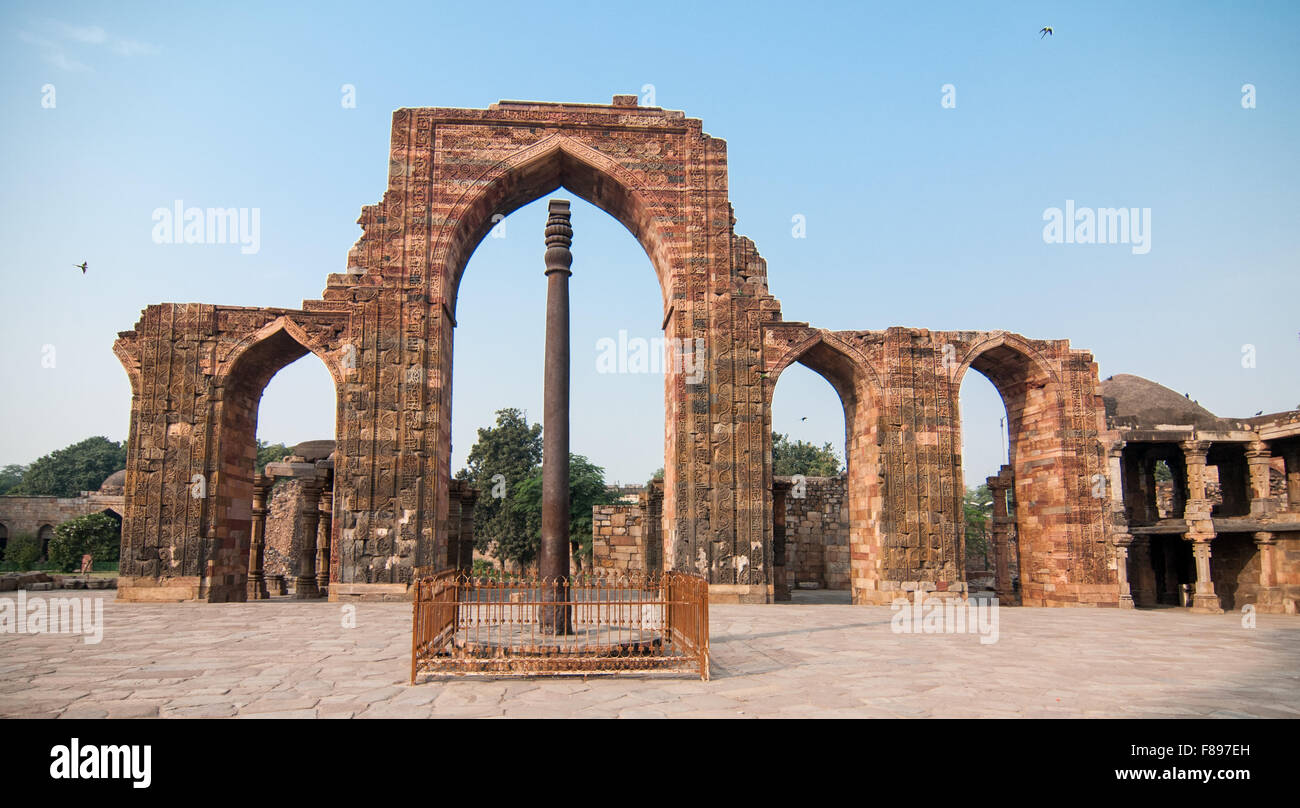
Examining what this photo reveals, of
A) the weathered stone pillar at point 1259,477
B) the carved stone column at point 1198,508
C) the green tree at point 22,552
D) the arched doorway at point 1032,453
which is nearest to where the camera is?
the carved stone column at point 1198,508

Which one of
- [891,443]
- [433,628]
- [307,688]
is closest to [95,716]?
[307,688]

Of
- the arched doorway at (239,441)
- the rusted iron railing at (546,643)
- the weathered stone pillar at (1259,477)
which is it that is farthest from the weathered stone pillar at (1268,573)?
the arched doorway at (239,441)

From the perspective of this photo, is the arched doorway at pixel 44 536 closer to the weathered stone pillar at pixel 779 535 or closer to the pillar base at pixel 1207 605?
Result: the weathered stone pillar at pixel 779 535

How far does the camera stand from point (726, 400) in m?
16.1

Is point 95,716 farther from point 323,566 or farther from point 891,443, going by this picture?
point 323,566

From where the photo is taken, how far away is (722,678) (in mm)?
6785

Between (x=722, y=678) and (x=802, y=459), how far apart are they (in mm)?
49167

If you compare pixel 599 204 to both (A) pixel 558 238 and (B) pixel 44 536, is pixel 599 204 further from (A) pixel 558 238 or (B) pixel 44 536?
(B) pixel 44 536

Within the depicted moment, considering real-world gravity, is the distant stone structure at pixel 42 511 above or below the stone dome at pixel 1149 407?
below

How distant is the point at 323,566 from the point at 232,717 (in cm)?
1697

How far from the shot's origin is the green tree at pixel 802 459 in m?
52.1

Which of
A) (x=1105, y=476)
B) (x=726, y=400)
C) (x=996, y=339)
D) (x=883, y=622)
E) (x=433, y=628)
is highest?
(x=996, y=339)

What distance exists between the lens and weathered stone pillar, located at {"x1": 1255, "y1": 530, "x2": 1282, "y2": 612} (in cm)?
1597

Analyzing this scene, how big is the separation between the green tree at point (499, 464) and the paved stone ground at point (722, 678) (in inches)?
1173
